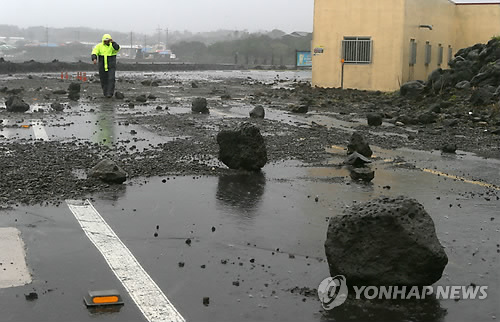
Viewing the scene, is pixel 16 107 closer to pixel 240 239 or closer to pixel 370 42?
pixel 240 239

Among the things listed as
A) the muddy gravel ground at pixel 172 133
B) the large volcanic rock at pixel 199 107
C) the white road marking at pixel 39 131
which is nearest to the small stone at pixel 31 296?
the muddy gravel ground at pixel 172 133

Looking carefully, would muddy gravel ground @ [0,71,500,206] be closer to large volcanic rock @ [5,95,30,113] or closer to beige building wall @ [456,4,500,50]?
large volcanic rock @ [5,95,30,113]

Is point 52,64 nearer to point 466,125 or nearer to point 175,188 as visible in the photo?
point 466,125

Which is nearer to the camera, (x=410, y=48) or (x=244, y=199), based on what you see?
(x=244, y=199)

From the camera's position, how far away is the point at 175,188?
982cm

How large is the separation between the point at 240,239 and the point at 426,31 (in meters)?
31.0

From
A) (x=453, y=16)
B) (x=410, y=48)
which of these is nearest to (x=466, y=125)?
(x=410, y=48)

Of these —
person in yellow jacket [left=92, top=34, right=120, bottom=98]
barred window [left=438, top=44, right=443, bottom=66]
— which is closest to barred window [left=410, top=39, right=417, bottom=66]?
barred window [left=438, top=44, right=443, bottom=66]

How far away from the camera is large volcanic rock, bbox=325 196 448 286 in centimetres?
582

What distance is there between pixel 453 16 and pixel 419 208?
40.3 meters

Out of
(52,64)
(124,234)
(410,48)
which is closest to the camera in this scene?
(124,234)

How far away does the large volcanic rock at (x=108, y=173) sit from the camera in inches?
387

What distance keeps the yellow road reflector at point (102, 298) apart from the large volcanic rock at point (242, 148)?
5667 millimetres
